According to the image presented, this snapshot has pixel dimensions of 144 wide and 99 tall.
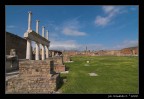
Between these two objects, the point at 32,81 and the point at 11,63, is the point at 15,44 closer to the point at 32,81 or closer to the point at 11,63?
the point at 11,63

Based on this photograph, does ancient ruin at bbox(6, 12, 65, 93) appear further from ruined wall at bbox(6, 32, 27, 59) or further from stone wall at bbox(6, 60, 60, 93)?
ruined wall at bbox(6, 32, 27, 59)

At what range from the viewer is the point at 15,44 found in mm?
33531

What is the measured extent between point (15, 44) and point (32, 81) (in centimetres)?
2764

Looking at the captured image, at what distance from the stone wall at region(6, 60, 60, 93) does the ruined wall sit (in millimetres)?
23094

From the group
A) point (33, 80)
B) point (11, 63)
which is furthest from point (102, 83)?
point (11, 63)

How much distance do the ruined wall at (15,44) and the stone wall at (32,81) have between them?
909 inches

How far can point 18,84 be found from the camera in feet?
25.8

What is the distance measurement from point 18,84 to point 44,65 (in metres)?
1.55

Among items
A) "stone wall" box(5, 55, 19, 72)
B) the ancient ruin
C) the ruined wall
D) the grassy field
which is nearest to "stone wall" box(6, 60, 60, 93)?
the ancient ruin

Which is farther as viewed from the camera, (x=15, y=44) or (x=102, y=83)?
(x=15, y=44)

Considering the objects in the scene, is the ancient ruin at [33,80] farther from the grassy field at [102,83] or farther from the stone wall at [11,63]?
the stone wall at [11,63]

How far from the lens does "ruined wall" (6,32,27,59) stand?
29.9 metres
